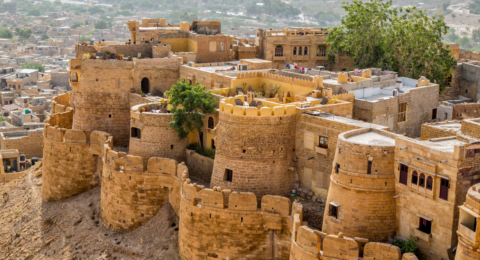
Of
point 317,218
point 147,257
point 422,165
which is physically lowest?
point 147,257

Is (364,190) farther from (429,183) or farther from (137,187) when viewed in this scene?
(137,187)

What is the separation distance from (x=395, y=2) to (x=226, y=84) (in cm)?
15835

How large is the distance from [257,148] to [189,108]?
6.06 meters

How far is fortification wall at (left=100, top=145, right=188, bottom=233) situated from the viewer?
37838 mm

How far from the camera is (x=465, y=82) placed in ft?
173

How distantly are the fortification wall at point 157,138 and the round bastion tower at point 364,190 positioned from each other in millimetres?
12222

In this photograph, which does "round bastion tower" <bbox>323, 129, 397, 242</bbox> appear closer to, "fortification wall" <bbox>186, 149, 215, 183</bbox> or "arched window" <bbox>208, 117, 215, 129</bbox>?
"fortification wall" <bbox>186, 149, 215, 183</bbox>

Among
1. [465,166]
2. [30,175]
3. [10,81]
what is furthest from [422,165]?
[10,81]

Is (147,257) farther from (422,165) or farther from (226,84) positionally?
(422,165)

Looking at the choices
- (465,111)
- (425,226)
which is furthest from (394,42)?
(425,226)

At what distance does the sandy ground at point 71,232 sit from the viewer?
3750 centimetres

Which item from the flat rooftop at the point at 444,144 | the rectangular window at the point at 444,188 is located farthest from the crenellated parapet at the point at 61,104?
the rectangular window at the point at 444,188

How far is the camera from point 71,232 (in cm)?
4175

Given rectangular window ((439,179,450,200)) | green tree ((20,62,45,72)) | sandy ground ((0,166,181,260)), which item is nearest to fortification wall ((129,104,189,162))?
sandy ground ((0,166,181,260))
